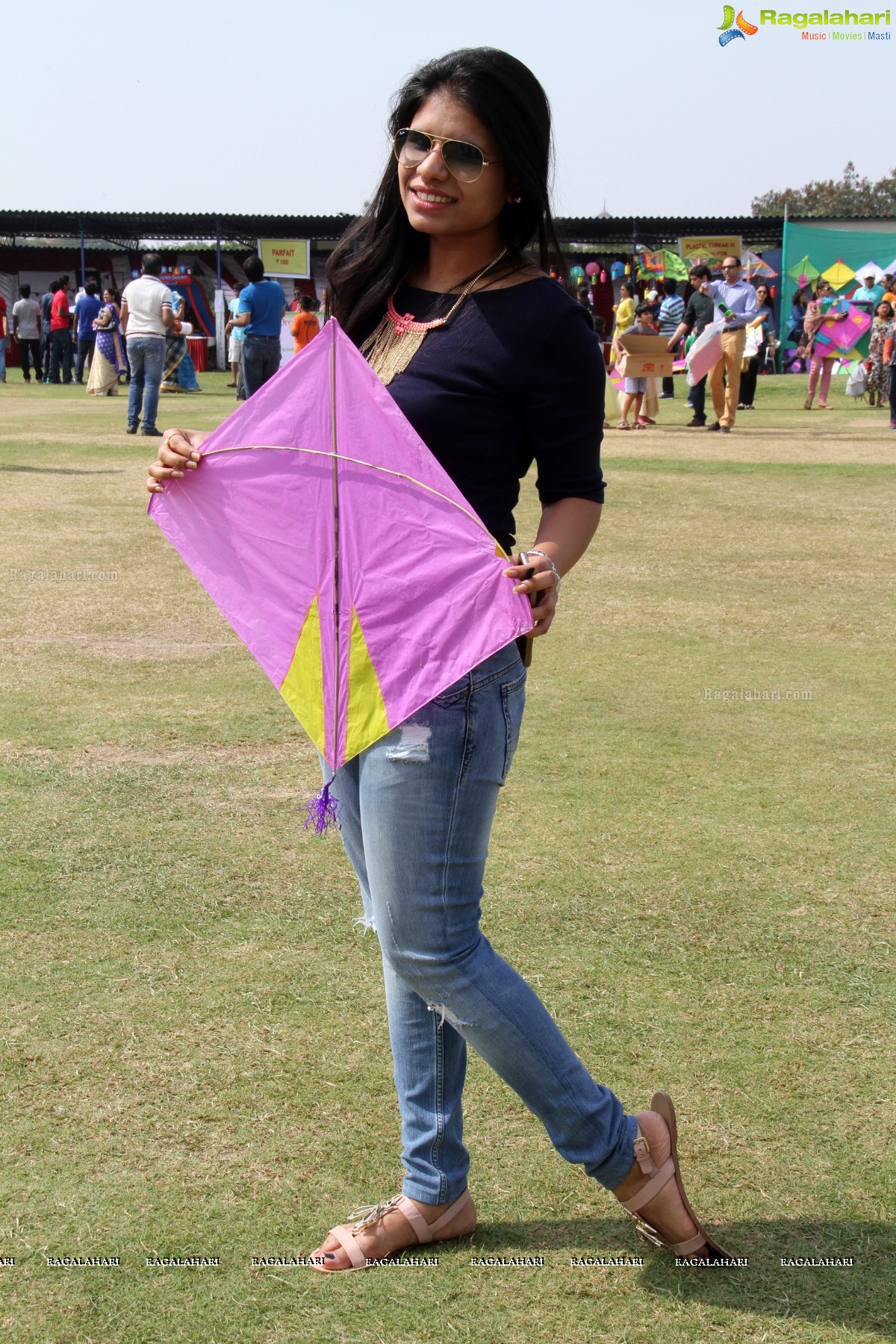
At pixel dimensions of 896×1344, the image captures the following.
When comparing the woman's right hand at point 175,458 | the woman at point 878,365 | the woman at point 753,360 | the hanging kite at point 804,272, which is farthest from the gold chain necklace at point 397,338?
the hanging kite at point 804,272

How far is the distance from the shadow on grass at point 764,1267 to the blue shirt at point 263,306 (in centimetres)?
1456

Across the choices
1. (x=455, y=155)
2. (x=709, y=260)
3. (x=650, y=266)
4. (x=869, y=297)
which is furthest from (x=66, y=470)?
(x=650, y=266)

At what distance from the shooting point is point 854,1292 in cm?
244

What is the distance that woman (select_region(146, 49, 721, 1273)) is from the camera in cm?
228

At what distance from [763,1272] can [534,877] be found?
188 centimetres

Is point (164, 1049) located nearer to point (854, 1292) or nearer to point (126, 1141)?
point (126, 1141)

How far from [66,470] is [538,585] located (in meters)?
12.5

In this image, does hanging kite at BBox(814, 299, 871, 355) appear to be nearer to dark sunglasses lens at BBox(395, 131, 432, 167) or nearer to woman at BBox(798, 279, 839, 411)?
woman at BBox(798, 279, 839, 411)

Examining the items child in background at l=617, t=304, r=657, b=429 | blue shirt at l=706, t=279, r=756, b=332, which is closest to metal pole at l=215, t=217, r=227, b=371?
child in background at l=617, t=304, r=657, b=429

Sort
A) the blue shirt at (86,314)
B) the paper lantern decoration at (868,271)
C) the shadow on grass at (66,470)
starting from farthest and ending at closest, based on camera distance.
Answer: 1. the paper lantern decoration at (868,271)
2. the blue shirt at (86,314)
3. the shadow on grass at (66,470)

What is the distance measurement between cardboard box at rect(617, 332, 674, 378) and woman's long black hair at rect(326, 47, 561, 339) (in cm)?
1604

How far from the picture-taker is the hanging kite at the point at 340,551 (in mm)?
2285

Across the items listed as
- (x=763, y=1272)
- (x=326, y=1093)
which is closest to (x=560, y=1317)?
(x=763, y=1272)

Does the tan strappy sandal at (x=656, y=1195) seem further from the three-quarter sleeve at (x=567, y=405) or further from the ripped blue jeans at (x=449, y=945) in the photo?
the three-quarter sleeve at (x=567, y=405)
